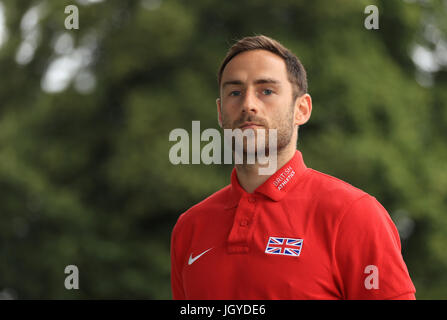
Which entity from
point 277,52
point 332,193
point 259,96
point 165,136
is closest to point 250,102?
point 259,96

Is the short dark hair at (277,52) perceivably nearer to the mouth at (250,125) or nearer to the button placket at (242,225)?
the mouth at (250,125)

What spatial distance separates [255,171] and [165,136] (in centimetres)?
659

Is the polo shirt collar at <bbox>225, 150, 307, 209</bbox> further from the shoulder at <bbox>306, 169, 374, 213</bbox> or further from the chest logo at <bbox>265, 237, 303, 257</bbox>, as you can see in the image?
the chest logo at <bbox>265, 237, 303, 257</bbox>

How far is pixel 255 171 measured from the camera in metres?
2.55

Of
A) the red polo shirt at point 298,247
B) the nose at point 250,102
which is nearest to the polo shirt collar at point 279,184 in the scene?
the red polo shirt at point 298,247

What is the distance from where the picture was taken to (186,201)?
8820 mm

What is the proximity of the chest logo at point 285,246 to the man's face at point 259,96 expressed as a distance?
41 cm

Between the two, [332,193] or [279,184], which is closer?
[332,193]

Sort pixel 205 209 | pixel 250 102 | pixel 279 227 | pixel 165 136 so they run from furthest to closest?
pixel 165 136 → pixel 205 209 → pixel 250 102 → pixel 279 227

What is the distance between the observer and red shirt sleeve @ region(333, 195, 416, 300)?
2154 mm

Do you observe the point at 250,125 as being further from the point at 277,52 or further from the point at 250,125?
the point at 277,52
